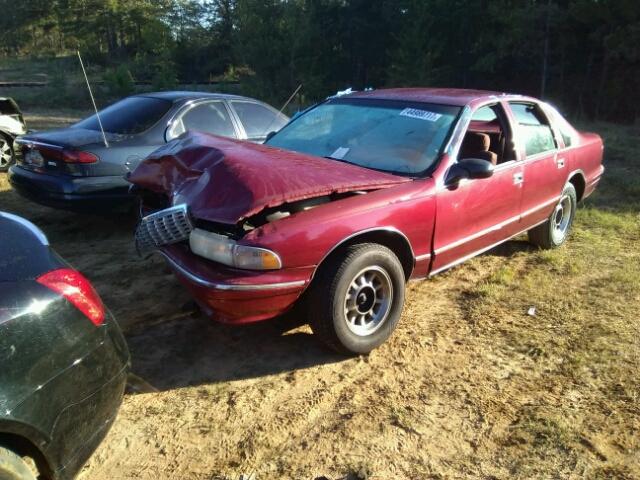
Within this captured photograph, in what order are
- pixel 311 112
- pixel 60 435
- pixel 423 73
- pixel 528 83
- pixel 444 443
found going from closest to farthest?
pixel 60 435 < pixel 444 443 < pixel 311 112 < pixel 528 83 < pixel 423 73

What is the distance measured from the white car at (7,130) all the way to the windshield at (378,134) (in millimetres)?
5781

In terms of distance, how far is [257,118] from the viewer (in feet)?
21.9

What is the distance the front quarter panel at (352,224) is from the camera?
2984 mm

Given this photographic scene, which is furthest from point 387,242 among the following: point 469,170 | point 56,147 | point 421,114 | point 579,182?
point 56,147

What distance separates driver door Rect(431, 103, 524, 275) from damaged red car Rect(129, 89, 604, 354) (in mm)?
14

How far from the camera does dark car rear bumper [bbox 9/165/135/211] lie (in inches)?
204

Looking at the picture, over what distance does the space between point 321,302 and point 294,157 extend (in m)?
1.14

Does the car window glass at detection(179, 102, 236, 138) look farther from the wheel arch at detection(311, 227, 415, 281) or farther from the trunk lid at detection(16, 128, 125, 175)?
the wheel arch at detection(311, 227, 415, 281)

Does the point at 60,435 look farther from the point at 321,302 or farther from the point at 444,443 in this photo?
the point at 444,443

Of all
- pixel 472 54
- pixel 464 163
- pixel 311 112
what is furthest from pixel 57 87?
pixel 464 163

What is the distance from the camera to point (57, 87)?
81.1 ft

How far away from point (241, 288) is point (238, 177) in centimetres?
71

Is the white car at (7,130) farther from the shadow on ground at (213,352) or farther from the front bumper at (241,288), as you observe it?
the front bumper at (241,288)

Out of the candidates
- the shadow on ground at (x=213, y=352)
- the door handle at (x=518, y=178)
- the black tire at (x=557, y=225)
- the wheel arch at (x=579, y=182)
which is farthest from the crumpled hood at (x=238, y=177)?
the wheel arch at (x=579, y=182)
